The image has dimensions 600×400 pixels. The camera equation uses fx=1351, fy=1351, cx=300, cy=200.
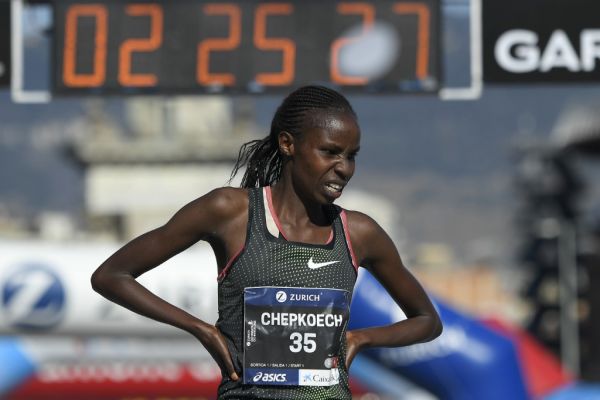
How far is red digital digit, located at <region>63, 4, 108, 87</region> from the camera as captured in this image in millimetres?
8648

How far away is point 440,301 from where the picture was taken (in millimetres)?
11828

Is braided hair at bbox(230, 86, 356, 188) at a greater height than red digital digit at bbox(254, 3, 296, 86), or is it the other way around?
red digital digit at bbox(254, 3, 296, 86)

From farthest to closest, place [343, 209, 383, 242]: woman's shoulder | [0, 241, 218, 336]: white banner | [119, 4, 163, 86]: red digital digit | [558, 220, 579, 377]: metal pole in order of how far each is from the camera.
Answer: [558, 220, 579, 377]: metal pole → [0, 241, 218, 336]: white banner → [119, 4, 163, 86]: red digital digit → [343, 209, 383, 242]: woman's shoulder

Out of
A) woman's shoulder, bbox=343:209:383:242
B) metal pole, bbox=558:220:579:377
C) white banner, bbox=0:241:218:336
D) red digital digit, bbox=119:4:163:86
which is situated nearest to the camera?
woman's shoulder, bbox=343:209:383:242

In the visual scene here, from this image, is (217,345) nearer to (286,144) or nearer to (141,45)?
(286,144)

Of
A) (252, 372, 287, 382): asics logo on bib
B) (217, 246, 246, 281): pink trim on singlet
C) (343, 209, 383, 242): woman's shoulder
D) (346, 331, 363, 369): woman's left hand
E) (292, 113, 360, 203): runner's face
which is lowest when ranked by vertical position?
(252, 372, 287, 382): asics logo on bib

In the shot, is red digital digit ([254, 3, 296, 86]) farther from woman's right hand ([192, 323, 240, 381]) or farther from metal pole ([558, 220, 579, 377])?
metal pole ([558, 220, 579, 377])

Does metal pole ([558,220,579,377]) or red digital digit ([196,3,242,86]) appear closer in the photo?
red digital digit ([196,3,242,86])

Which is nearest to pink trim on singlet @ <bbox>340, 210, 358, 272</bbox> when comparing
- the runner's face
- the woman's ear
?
the runner's face

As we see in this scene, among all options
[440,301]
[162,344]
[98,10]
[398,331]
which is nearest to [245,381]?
[398,331]

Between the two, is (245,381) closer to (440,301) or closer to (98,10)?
(98,10)

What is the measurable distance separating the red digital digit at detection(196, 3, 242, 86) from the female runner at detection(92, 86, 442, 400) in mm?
4473

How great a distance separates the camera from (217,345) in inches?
160

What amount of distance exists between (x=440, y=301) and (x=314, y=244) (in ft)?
25.6
